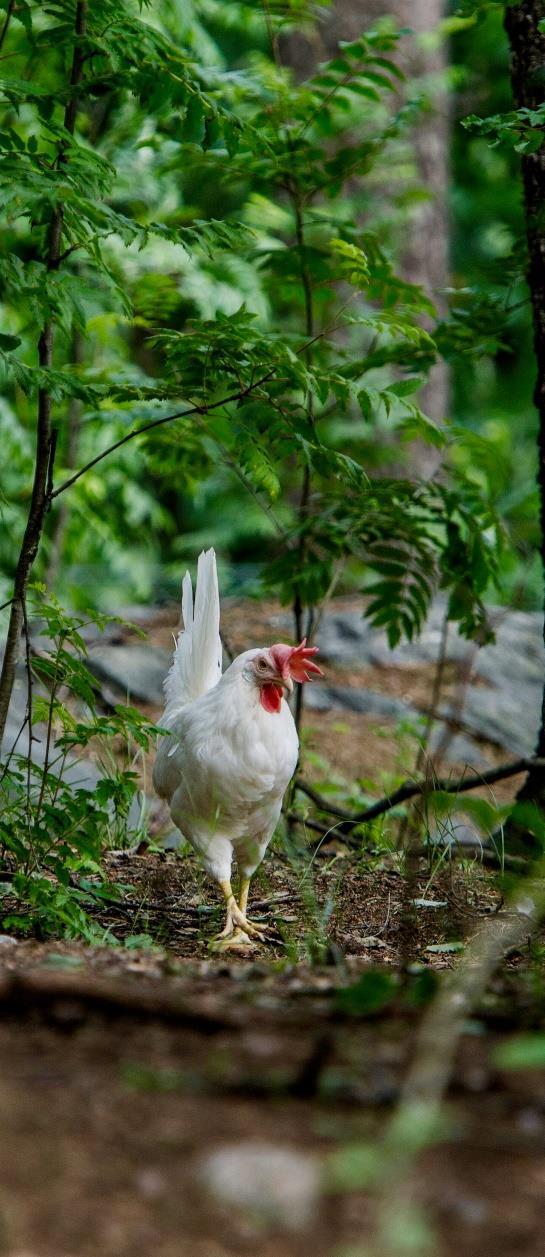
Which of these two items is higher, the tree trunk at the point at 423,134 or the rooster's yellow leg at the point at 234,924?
the tree trunk at the point at 423,134

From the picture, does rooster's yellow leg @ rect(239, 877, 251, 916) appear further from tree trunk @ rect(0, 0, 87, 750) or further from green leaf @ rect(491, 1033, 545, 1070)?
green leaf @ rect(491, 1033, 545, 1070)

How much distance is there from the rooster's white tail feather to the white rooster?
0.27ft

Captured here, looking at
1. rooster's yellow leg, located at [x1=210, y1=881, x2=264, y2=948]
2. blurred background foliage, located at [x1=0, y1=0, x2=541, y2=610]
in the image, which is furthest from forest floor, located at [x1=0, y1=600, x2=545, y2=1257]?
blurred background foliage, located at [x1=0, y1=0, x2=541, y2=610]

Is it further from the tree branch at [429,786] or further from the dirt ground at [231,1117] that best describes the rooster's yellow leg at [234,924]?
the dirt ground at [231,1117]

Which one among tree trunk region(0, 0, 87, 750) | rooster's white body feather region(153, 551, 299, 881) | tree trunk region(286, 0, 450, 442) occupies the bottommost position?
rooster's white body feather region(153, 551, 299, 881)

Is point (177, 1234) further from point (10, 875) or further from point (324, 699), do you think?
point (324, 699)

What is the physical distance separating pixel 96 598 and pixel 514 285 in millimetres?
7133

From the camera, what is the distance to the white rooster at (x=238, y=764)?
362 cm

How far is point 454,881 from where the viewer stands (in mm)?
3947

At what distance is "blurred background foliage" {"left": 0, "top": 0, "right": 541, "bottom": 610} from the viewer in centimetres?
440

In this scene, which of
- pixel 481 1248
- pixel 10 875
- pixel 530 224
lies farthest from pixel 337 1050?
pixel 530 224

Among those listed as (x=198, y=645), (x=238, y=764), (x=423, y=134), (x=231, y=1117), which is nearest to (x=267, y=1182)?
(x=231, y=1117)

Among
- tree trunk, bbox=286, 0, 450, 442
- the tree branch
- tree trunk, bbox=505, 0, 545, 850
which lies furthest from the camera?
tree trunk, bbox=286, 0, 450, 442

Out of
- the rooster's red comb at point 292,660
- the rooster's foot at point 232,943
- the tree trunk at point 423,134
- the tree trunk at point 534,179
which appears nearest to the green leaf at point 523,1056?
the rooster's foot at point 232,943
